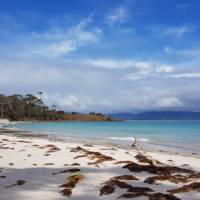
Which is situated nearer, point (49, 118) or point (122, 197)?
point (122, 197)

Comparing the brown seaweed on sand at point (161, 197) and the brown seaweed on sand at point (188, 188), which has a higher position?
the brown seaweed on sand at point (188, 188)

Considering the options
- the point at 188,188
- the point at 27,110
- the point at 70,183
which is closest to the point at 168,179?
the point at 188,188

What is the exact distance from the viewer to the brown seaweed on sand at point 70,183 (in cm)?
768

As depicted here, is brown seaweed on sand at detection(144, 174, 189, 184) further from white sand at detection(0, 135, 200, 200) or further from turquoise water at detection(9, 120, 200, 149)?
turquoise water at detection(9, 120, 200, 149)

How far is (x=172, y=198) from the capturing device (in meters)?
7.09

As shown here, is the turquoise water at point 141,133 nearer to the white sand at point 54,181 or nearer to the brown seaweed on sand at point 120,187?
the white sand at point 54,181

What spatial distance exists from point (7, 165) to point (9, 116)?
144 m

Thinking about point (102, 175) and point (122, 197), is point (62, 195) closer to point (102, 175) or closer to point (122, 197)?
point (122, 197)

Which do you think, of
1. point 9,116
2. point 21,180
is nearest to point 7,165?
point 21,180

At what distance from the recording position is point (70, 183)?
27.3ft

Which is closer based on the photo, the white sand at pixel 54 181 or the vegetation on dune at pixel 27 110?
the white sand at pixel 54 181

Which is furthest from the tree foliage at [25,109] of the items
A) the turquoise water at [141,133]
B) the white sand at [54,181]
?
the white sand at [54,181]

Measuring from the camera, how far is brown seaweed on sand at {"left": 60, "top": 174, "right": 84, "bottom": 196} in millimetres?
7683

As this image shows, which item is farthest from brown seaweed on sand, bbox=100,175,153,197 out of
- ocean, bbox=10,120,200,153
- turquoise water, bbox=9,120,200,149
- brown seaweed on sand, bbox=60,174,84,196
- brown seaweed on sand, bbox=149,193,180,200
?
turquoise water, bbox=9,120,200,149
